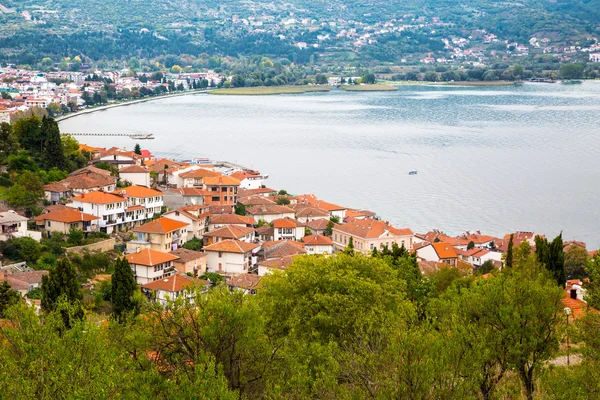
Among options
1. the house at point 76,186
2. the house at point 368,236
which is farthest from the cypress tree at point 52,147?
the house at point 368,236

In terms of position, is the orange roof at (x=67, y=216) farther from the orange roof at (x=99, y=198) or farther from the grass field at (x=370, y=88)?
the grass field at (x=370, y=88)

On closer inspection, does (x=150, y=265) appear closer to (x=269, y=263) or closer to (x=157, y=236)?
(x=157, y=236)

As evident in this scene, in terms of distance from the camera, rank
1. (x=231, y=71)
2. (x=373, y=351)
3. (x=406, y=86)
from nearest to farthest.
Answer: (x=373, y=351), (x=406, y=86), (x=231, y=71)

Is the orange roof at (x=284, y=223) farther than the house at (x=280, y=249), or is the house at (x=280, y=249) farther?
the orange roof at (x=284, y=223)

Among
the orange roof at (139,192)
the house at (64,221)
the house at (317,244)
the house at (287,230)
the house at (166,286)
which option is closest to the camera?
the house at (166,286)

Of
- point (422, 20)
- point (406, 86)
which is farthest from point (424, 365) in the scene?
point (422, 20)

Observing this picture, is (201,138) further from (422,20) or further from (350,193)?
(422,20)

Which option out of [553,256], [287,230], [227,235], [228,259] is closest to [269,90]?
[287,230]
